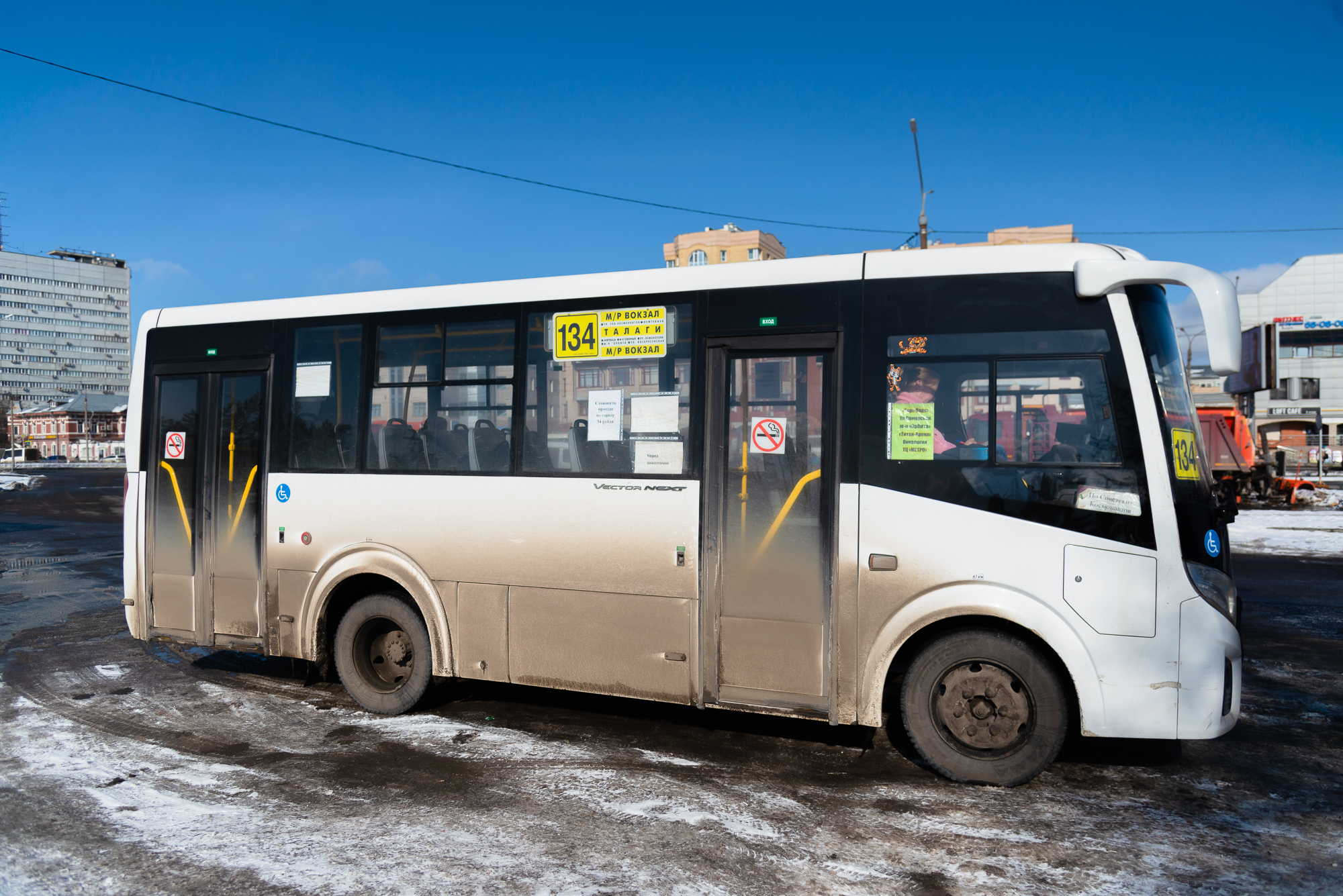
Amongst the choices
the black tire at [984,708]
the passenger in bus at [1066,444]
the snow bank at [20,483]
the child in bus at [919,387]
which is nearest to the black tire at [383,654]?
the black tire at [984,708]

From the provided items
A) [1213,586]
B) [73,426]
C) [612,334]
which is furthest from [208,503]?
[73,426]

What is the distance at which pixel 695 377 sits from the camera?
217 inches

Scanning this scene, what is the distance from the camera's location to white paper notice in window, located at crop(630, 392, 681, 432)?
555cm

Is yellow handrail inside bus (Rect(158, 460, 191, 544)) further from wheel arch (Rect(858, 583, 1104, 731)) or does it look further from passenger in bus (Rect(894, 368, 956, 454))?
passenger in bus (Rect(894, 368, 956, 454))

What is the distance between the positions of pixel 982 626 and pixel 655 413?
7.60 feet

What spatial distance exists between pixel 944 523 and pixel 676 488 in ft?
5.30

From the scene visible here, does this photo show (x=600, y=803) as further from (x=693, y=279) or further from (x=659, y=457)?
(x=693, y=279)

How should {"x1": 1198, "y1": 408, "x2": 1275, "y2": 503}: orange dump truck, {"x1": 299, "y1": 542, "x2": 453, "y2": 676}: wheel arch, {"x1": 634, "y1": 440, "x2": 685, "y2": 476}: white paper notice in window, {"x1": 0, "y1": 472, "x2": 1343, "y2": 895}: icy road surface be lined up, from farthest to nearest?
{"x1": 1198, "y1": 408, "x2": 1275, "y2": 503}: orange dump truck < {"x1": 299, "y1": 542, "x2": 453, "y2": 676}: wheel arch < {"x1": 634, "y1": 440, "x2": 685, "y2": 476}: white paper notice in window < {"x1": 0, "y1": 472, "x2": 1343, "y2": 895}: icy road surface

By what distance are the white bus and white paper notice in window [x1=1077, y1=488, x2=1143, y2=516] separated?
1 centimetres

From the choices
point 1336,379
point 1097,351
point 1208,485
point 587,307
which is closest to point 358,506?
point 587,307

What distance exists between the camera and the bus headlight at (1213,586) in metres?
4.52

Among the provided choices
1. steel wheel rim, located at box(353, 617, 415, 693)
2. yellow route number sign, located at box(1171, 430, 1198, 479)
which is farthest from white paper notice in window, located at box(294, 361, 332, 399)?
yellow route number sign, located at box(1171, 430, 1198, 479)

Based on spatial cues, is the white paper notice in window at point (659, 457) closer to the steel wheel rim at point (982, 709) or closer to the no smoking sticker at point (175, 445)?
the steel wheel rim at point (982, 709)

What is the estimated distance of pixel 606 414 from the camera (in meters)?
5.73
